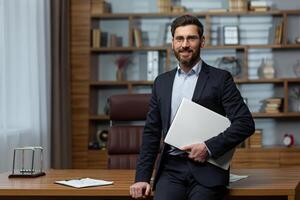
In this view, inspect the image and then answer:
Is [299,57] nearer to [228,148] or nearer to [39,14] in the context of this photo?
[39,14]

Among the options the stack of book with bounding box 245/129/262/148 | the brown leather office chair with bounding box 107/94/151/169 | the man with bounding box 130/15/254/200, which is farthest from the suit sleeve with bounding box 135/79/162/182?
the stack of book with bounding box 245/129/262/148

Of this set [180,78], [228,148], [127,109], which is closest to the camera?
[228,148]

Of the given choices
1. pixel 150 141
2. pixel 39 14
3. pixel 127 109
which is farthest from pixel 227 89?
pixel 39 14

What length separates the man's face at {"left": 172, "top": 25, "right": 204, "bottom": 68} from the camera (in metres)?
2.42

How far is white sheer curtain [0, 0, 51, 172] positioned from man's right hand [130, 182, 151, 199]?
6.67 ft

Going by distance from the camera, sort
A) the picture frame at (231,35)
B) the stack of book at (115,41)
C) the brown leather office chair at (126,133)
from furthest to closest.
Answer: the stack of book at (115,41)
the picture frame at (231,35)
the brown leather office chair at (126,133)

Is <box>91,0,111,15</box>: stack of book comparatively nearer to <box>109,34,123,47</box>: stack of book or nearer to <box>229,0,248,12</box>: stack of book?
<box>109,34,123,47</box>: stack of book

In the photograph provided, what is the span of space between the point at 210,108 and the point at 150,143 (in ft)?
1.13

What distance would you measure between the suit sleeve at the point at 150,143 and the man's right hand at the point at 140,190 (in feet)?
0.15

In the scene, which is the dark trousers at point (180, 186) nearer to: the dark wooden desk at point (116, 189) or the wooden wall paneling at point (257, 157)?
the dark wooden desk at point (116, 189)

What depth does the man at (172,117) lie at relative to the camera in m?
2.34

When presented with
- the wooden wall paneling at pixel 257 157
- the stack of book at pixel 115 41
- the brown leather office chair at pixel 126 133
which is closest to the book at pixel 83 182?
the brown leather office chair at pixel 126 133

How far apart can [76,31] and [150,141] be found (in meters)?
3.19

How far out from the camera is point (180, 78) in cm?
254
